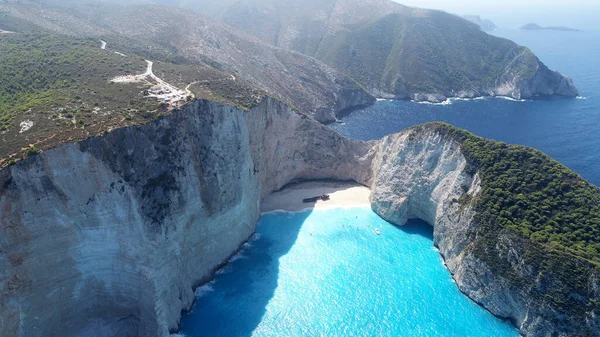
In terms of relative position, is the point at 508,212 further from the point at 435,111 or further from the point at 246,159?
the point at 435,111

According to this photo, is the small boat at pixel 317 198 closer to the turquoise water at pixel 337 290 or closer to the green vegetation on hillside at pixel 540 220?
the turquoise water at pixel 337 290

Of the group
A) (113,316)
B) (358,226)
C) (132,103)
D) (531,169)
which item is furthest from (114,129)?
(531,169)

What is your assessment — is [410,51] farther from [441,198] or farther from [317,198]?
[441,198]

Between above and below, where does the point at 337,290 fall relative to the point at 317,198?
below

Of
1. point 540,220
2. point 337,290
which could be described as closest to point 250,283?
point 337,290

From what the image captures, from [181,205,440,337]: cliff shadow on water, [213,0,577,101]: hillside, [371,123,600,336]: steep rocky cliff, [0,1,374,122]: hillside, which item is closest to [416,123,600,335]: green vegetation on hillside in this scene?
[371,123,600,336]: steep rocky cliff

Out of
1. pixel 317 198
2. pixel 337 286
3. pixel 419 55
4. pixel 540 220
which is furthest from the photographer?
pixel 419 55

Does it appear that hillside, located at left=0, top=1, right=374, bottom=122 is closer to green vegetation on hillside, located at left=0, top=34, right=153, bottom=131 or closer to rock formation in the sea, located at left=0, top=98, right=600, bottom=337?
green vegetation on hillside, located at left=0, top=34, right=153, bottom=131
